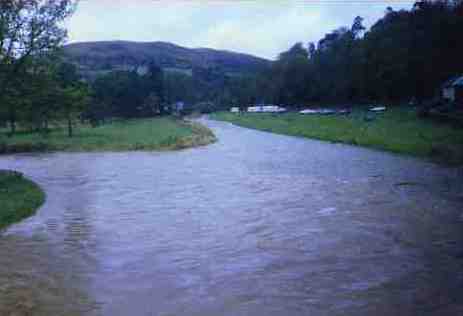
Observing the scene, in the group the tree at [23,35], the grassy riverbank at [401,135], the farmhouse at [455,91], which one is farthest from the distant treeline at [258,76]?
the grassy riverbank at [401,135]

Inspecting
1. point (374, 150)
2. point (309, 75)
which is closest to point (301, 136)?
point (374, 150)

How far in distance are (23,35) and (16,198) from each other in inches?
284

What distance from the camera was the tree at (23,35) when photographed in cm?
2011

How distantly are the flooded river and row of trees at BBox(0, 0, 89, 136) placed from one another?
340 centimetres

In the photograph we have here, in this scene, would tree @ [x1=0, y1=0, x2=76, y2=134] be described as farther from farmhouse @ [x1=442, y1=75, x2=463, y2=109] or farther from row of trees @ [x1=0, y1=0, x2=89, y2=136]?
farmhouse @ [x1=442, y1=75, x2=463, y2=109]

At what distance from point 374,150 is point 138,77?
265ft

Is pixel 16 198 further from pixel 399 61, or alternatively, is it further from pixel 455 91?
pixel 399 61

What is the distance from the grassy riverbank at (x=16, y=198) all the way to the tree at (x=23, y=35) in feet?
11.0

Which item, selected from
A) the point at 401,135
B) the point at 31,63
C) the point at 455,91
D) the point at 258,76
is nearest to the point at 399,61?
the point at 455,91

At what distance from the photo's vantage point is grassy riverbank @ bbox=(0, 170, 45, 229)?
14859 mm

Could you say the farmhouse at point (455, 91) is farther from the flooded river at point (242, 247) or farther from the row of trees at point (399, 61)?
the flooded river at point (242, 247)

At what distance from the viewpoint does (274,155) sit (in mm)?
33500

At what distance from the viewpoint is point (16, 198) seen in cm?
1727

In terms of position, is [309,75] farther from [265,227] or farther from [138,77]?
[265,227]
